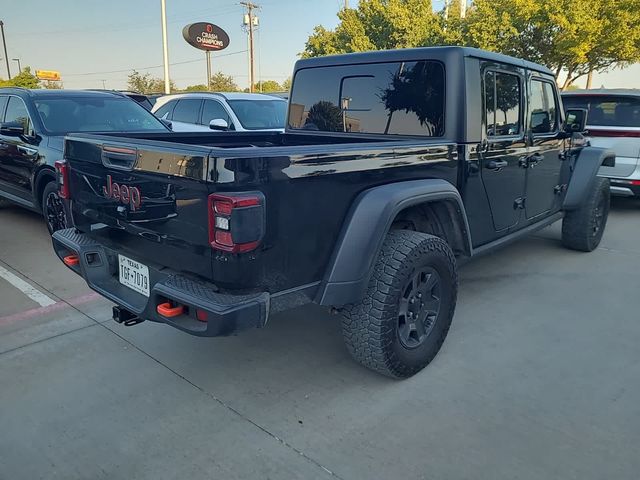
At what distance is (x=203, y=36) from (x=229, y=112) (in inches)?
895

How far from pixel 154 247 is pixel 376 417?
1.43 meters

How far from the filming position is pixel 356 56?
3.71 metres

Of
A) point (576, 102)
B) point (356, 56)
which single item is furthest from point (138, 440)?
point (576, 102)

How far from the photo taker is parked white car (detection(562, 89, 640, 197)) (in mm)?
6938

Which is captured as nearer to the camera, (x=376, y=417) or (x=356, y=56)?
(x=376, y=417)

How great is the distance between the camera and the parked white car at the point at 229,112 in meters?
8.09

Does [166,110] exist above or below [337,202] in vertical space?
above

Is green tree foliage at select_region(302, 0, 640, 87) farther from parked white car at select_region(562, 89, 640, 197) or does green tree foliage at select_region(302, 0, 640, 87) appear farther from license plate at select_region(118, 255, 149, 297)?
license plate at select_region(118, 255, 149, 297)

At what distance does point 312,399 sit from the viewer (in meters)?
2.79

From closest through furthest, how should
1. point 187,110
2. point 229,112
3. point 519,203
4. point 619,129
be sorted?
point 519,203 → point 619,129 → point 229,112 → point 187,110

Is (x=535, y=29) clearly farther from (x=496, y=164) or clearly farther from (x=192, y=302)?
(x=192, y=302)

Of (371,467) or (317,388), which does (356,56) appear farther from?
(371,467)

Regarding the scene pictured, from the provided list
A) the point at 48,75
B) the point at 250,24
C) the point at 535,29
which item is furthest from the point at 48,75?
the point at 535,29

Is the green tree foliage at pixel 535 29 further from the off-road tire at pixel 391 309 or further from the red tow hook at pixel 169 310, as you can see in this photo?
the red tow hook at pixel 169 310
